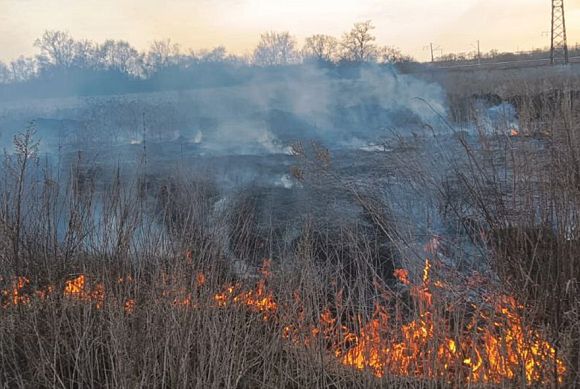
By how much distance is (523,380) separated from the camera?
3.48 metres

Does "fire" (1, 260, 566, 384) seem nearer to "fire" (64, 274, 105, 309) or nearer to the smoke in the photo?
"fire" (64, 274, 105, 309)

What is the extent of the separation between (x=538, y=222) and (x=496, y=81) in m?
20.1

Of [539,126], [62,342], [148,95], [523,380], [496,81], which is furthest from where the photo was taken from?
[496,81]

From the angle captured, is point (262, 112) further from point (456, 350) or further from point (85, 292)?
point (456, 350)

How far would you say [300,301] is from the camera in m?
4.62

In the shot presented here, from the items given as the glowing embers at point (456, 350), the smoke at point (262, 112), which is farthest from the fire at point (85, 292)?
the smoke at point (262, 112)

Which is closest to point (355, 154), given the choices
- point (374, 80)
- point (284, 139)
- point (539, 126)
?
point (284, 139)

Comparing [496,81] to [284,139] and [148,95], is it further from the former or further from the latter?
[148,95]

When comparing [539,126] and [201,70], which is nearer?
[539,126]

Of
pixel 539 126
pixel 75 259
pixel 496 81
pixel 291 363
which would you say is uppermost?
pixel 496 81

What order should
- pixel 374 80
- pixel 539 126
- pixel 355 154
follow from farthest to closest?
pixel 374 80
pixel 355 154
pixel 539 126

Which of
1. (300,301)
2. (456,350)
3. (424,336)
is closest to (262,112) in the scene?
(300,301)

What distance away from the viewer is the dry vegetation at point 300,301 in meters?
3.84

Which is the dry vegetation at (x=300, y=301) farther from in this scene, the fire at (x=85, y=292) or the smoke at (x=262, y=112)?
the smoke at (x=262, y=112)
